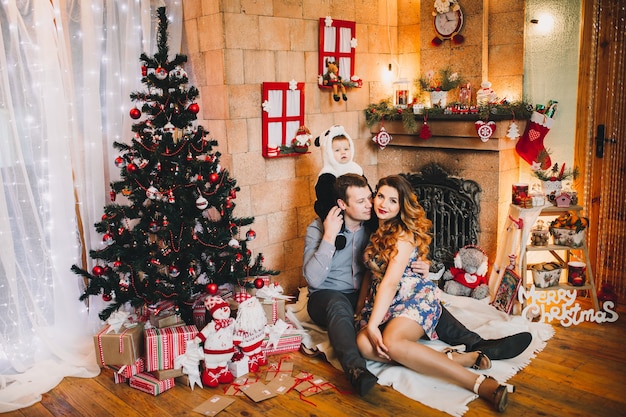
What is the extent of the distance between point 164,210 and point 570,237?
2829mm

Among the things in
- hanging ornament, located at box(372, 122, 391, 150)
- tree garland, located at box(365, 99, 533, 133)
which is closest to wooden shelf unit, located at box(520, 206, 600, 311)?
tree garland, located at box(365, 99, 533, 133)

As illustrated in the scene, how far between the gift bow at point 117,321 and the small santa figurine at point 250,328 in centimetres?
63

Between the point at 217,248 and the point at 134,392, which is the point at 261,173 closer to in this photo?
the point at 217,248

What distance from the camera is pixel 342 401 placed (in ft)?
9.71

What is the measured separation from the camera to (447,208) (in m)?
4.74

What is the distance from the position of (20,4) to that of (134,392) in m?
2.37

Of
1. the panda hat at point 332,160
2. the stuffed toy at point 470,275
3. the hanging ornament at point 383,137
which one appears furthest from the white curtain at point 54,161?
the stuffed toy at point 470,275

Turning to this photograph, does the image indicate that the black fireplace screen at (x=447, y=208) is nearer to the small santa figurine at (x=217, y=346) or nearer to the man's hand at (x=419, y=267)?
the man's hand at (x=419, y=267)

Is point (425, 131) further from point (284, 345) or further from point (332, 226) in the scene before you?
point (284, 345)

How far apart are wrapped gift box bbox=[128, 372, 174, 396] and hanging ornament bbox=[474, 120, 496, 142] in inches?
113

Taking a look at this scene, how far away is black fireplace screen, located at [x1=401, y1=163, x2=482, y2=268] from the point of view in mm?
4562

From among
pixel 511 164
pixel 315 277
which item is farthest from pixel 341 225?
pixel 511 164

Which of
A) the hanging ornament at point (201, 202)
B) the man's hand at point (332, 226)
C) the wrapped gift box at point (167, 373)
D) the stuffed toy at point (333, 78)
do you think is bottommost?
the wrapped gift box at point (167, 373)

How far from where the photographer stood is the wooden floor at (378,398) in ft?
9.29
